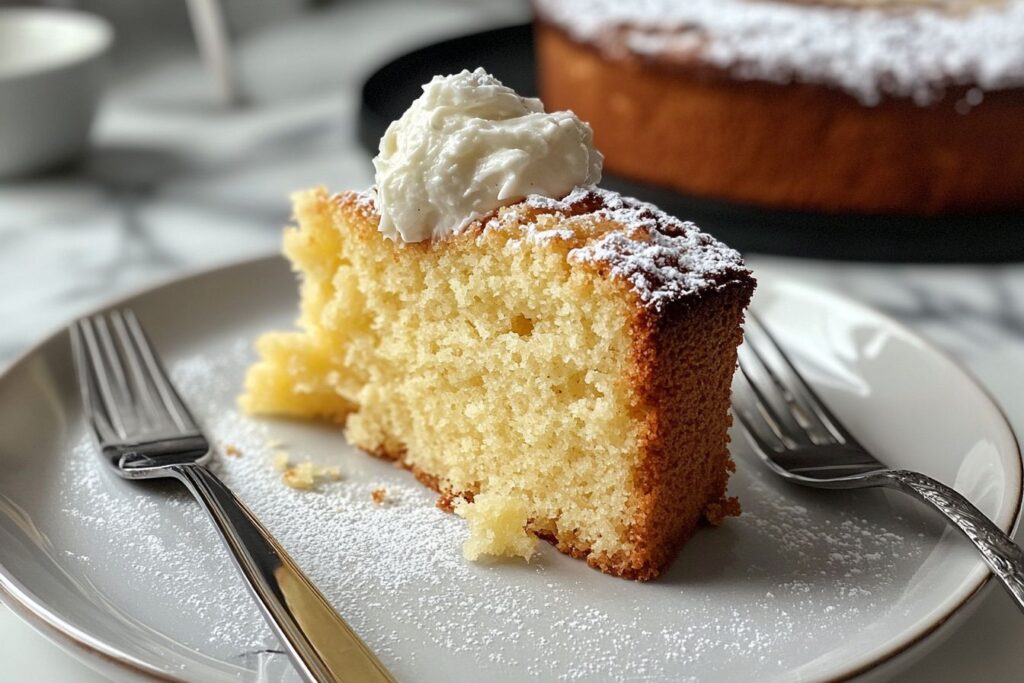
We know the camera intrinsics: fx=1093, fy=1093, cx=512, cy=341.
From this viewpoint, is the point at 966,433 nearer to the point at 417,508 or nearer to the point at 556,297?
the point at 556,297

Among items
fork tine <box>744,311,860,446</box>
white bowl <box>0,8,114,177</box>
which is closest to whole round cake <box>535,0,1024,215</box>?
fork tine <box>744,311,860,446</box>

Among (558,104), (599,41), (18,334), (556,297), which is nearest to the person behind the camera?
(556,297)

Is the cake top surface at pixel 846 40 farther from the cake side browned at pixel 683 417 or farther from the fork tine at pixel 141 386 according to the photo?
the fork tine at pixel 141 386

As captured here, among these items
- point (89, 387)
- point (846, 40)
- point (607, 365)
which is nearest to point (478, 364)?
point (607, 365)

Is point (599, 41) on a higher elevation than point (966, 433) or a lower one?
higher

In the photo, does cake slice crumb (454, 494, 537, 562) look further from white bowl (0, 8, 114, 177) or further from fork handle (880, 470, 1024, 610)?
white bowl (0, 8, 114, 177)

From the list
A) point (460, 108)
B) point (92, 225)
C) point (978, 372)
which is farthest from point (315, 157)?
point (978, 372)
